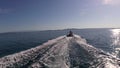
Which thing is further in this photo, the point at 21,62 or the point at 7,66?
the point at 21,62

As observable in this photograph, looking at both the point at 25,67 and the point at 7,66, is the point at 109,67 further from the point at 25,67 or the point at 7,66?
the point at 7,66

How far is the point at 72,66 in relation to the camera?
16.0 m

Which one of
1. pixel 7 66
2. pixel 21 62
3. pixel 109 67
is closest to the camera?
pixel 109 67

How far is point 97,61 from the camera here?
56.3 ft

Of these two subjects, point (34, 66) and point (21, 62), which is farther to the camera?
point (21, 62)

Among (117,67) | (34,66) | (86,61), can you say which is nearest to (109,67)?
(117,67)

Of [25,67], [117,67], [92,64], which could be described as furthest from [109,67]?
[25,67]

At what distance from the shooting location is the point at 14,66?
16297 millimetres

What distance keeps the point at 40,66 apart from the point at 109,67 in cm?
829

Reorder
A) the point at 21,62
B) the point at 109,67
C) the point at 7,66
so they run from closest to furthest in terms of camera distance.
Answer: the point at 109,67, the point at 7,66, the point at 21,62

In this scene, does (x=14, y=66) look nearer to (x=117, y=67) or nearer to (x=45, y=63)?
(x=45, y=63)

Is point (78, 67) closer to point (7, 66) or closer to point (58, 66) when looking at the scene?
point (58, 66)

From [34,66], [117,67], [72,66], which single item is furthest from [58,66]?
[117,67]

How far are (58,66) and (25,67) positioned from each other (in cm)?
415
